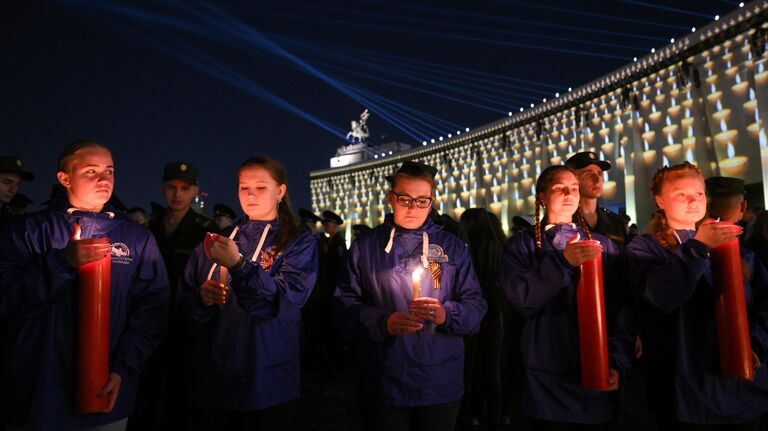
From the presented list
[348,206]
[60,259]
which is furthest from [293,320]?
[348,206]

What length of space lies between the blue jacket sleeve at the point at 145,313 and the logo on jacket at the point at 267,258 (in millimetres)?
525

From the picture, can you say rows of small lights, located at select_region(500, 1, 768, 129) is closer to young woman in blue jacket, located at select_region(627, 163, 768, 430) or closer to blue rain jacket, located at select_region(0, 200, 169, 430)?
young woman in blue jacket, located at select_region(627, 163, 768, 430)

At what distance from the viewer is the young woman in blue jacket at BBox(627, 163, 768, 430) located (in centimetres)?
210

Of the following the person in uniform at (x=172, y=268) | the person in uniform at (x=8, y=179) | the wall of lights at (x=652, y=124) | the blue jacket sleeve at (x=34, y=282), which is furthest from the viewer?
the wall of lights at (x=652, y=124)

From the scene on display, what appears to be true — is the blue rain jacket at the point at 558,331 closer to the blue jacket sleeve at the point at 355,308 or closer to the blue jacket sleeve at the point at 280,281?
the blue jacket sleeve at the point at 355,308

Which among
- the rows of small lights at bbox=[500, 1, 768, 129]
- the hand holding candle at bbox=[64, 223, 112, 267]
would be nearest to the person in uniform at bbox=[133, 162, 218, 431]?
the hand holding candle at bbox=[64, 223, 112, 267]

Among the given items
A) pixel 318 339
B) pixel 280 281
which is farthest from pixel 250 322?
pixel 318 339

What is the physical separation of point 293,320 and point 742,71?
22644mm

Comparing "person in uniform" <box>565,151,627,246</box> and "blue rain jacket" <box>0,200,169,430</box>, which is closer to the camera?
"blue rain jacket" <box>0,200,169,430</box>

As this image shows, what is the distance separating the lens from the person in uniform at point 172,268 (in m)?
3.02

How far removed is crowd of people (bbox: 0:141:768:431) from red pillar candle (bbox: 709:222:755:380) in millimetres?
74

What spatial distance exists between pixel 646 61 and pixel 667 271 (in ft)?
85.1

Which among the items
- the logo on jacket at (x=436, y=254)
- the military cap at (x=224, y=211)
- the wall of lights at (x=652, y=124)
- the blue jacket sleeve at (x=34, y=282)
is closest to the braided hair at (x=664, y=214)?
the logo on jacket at (x=436, y=254)

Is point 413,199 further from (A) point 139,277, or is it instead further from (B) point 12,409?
(B) point 12,409
